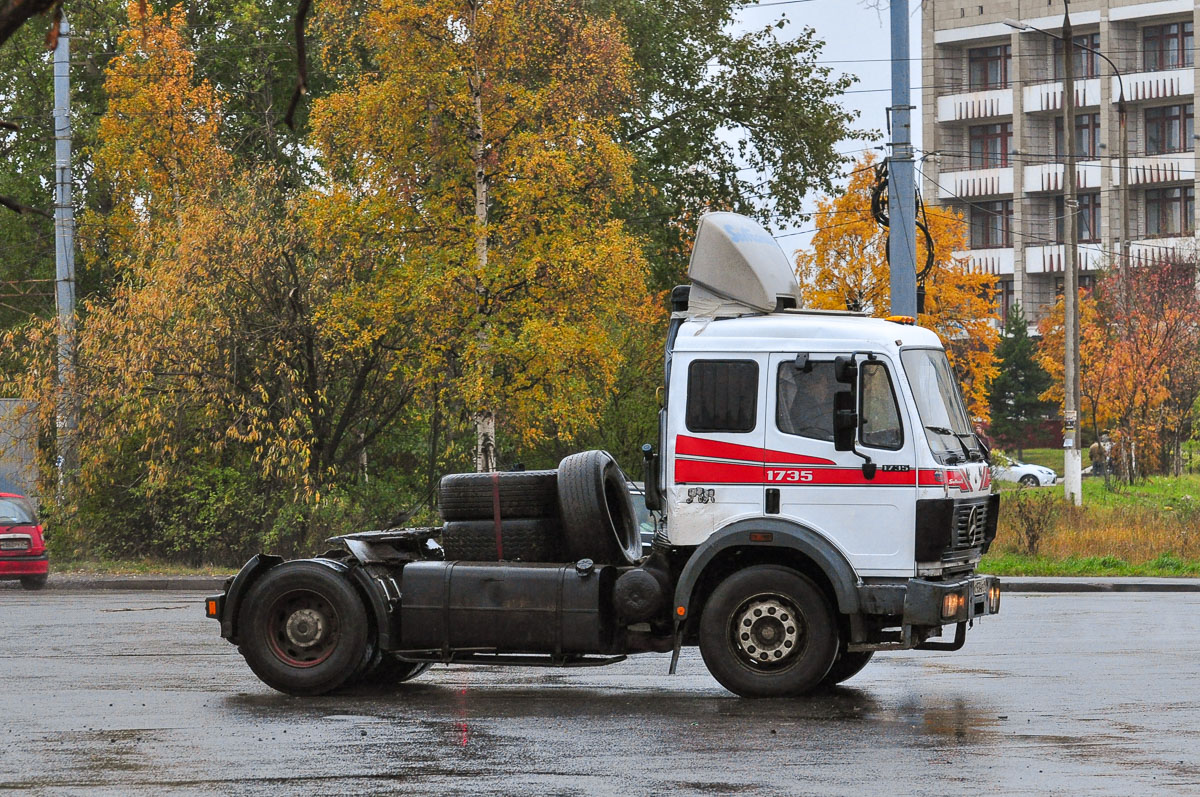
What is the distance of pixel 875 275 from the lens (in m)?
47.8

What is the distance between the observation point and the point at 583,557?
11.9m

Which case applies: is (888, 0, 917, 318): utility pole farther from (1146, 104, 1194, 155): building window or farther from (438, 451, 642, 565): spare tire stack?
(1146, 104, 1194, 155): building window

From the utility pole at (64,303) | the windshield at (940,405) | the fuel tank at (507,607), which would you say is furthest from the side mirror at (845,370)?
the utility pole at (64,303)

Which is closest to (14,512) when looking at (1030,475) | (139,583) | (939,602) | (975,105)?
(139,583)

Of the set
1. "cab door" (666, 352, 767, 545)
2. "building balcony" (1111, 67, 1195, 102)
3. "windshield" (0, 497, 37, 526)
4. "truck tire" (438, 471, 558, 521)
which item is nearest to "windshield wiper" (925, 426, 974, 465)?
"cab door" (666, 352, 767, 545)

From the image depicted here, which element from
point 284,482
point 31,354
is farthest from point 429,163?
point 31,354

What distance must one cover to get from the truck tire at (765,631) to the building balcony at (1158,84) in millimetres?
76699

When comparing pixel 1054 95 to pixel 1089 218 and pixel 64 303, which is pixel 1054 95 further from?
pixel 64 303

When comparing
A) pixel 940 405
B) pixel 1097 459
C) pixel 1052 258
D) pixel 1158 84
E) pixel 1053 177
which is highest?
pixel 1158 84

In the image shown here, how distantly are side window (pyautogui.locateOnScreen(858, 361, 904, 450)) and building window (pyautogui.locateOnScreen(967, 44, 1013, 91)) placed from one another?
263 ft

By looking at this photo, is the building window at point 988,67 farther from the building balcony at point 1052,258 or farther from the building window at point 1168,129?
the building balcony at point 1052,258

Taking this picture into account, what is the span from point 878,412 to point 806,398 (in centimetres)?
52

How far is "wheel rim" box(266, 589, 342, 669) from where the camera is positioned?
472 inches

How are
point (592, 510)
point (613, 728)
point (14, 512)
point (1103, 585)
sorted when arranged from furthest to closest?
1. point (14, 512)
2. point (1103, 585)
3. point (592, 510)
4. point (613, 728)
